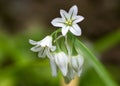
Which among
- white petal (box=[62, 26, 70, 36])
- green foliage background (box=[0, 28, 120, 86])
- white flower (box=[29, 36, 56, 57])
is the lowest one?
green foliage background (box=[0, 28, 120, 86])

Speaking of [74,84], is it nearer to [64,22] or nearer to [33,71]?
[33,71]

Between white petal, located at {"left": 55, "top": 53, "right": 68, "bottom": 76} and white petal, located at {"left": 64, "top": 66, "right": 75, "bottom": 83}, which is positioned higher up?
white petal, located at {"left": 55, "top": 53, "right": 68, "bottom": 76}

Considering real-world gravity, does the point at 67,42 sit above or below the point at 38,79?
above

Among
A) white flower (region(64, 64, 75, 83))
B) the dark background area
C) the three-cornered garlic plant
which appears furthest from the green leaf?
the dark background area

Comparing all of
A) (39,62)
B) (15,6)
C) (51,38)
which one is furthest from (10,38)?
A: (51,38)

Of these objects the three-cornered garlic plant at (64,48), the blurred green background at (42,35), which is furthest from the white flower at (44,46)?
the blurred green background at (42,35)

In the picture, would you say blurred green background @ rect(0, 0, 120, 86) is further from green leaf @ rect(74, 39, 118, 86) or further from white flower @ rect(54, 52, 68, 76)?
white flower @ rect(54, 52, 68, 76)

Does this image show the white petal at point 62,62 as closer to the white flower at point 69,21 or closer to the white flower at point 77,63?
the white flower at point 77,63

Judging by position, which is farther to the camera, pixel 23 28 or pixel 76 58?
pixel 23 28
